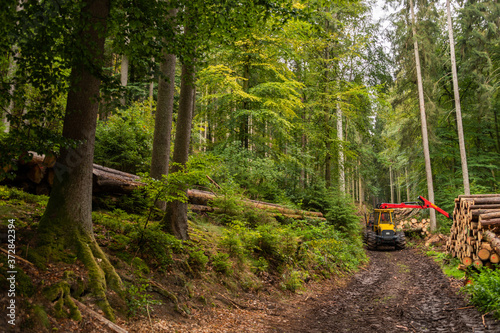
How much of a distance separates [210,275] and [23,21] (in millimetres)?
5340

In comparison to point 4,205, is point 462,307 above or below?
below

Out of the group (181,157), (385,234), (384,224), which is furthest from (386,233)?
(181,157)

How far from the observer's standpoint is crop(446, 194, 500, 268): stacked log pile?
8.25 metres


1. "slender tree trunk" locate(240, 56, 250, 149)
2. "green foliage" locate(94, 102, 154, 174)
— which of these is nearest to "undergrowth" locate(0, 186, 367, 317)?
"green foliage" locate(94, 102, 154, 174)

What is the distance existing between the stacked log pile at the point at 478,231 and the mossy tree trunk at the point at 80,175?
30.1 feet

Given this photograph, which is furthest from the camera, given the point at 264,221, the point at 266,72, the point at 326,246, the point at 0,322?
the point at 266,72

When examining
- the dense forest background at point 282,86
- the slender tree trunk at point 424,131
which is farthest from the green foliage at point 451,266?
the slender tree trunk at point 424,131

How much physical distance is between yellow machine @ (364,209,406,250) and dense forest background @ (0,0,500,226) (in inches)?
125

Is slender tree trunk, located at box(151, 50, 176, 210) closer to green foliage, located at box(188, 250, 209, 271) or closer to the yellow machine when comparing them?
green foliage, located at box(188, 250, 209, 271)

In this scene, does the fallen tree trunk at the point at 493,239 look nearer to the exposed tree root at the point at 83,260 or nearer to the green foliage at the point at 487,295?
the green foliage at the point at 487,295

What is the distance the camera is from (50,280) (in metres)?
3.72

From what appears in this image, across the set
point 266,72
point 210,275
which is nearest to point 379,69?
point 266,72

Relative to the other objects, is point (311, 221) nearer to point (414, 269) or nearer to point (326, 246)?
point (326, 246)

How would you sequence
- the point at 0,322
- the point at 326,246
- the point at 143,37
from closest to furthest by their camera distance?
the point at 0,322 < the point at 143,37 < the point at 326,246
